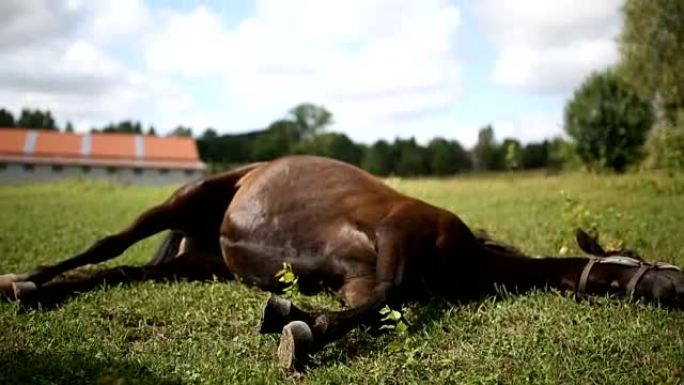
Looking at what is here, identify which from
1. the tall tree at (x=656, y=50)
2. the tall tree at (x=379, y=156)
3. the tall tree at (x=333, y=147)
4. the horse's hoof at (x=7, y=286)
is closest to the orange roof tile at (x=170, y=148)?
the tall tree at (x=379, y=156)

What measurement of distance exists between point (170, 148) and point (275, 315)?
4643 centimetres

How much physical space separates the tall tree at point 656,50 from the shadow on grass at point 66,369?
2297 centimetres

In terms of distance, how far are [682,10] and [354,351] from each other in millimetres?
23992

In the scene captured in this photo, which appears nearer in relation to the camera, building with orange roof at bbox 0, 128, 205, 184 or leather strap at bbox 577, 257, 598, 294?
leather strap at bbox 577, 257, 598, 294

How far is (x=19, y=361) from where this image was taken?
3.23m

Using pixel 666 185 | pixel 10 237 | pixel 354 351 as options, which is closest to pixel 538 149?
pixel 666 185

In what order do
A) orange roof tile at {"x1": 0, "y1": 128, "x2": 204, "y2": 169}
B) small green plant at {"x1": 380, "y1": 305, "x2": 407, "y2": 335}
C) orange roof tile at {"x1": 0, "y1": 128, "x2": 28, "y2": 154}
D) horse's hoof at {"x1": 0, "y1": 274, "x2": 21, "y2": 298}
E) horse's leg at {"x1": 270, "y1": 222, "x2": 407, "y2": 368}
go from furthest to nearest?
1. orange roof tile at {"x1": 0, "y1": 128, "x2": 204, "y2": 169}
2. orange roof tile at {"x1": 0, "y1": 128, "x2": 28, "y2": 154}
3. horse's hoof at {"x1": 0, "y1": 274, "x2": 21, "y2": 298}
4. small green plant at {"x1": 380, "y1": 305, "x2": 407, "y2": 335}
5. horse's leg at {"x1": 270, "y1": 222, "x2": 407, "y2": 368}

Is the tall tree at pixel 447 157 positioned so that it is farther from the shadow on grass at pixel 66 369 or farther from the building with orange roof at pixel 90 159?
the shadow on grass at pixel 66 369

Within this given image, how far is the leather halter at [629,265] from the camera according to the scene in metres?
3.71

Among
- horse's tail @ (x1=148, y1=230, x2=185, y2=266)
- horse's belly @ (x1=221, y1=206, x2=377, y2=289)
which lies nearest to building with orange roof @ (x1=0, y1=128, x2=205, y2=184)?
horse's tail @ (x1=148, y1=230, x2=185, y2=266)

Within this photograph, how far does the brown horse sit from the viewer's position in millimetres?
3629

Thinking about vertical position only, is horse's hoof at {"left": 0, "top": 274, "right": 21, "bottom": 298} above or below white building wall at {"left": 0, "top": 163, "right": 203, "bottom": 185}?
above

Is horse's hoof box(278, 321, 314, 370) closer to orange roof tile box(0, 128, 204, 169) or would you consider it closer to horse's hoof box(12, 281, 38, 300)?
horse's hoof box(12, 281, 38, 300)

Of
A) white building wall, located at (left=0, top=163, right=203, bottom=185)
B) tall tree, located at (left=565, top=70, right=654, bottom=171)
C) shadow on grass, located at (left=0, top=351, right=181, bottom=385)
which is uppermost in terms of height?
tall tree, located at (left=565, top=70, right=654, bottom=171)
